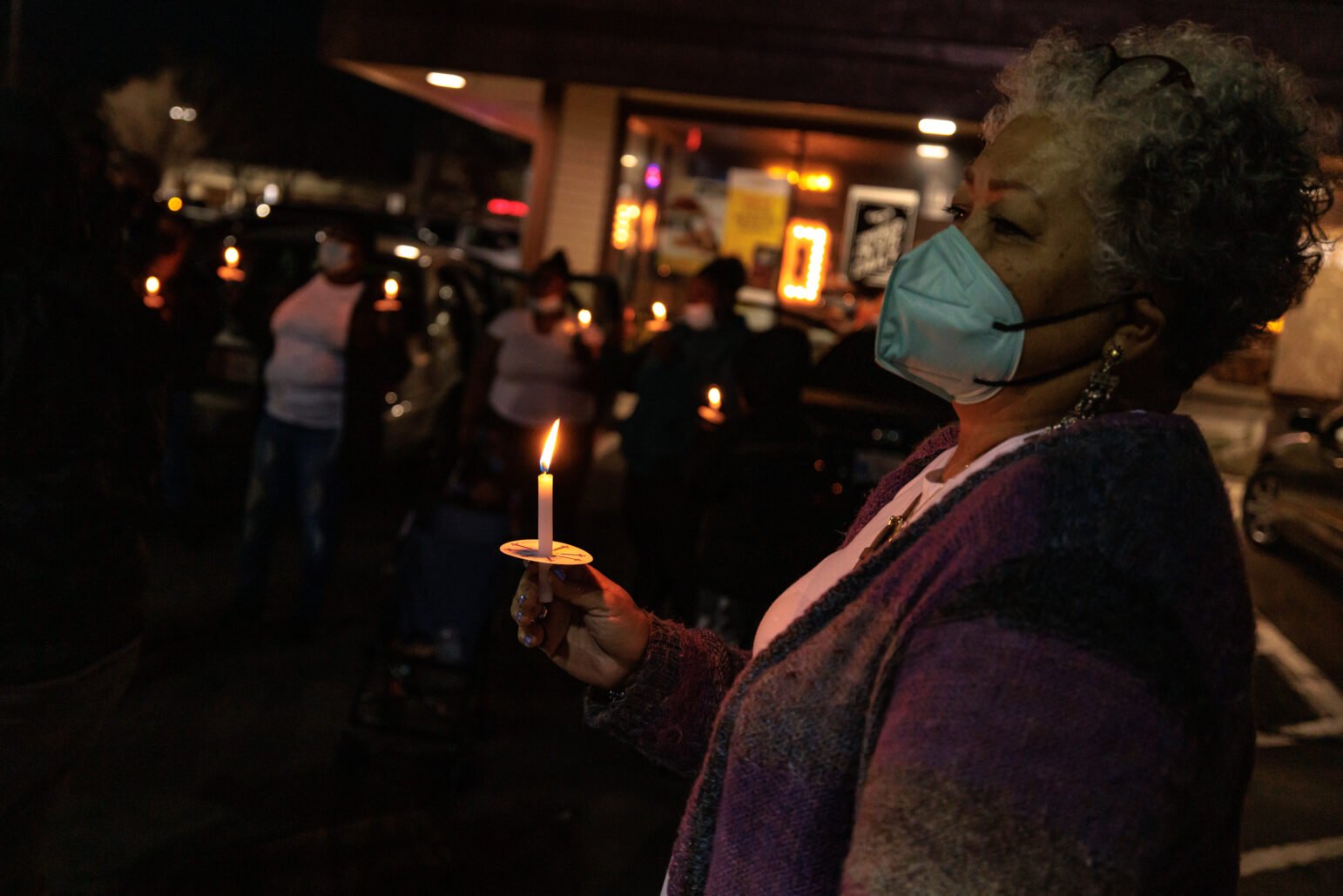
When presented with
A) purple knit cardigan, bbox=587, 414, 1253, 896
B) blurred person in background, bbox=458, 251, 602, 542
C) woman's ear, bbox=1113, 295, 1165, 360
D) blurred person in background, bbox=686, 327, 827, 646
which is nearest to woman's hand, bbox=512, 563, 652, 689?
purple knit cardigan, bbox=587, 414, 1253, 896

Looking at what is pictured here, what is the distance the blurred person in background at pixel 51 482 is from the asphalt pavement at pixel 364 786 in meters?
1.75

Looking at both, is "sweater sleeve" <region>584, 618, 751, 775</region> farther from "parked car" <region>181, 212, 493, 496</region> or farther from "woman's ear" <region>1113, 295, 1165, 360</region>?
"parked car" <region>181, 212, 493, 496</region>

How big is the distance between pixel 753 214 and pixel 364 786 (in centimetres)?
943

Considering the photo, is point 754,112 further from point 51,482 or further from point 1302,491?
point 51,482

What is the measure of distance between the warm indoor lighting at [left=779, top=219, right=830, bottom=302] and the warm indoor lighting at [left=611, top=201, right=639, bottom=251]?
1.69 meters

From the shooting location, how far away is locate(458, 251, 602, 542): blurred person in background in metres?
7.60

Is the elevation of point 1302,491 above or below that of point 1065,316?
below

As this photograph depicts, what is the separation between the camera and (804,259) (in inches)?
530

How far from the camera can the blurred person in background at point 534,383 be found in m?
7.60

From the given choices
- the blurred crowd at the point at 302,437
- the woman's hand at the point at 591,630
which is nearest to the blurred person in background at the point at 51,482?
the blurred crowd at the point at 302,437

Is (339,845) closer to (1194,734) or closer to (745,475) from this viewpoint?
(745,475)

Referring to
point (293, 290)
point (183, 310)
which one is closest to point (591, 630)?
point (183, 310)

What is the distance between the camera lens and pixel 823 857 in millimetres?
1404

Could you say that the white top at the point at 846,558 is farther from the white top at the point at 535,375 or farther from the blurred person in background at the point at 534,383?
the white top at the point at 535,375
